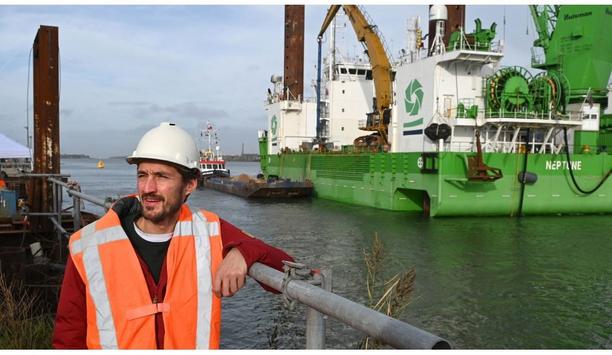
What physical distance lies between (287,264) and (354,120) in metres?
31.8

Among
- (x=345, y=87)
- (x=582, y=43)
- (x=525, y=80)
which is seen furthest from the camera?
(x=345, y=87)

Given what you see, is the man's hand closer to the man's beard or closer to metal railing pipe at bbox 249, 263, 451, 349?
metal railing pipe at bbox 249, 263, 451, 349

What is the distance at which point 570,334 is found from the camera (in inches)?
283

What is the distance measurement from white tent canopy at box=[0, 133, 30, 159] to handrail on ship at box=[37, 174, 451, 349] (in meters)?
14.7

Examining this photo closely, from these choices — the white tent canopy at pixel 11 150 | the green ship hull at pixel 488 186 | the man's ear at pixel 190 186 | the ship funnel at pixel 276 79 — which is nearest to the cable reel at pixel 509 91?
the green ship hull at pixel 488 186

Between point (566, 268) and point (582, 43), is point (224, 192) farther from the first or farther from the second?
point (566, 268)

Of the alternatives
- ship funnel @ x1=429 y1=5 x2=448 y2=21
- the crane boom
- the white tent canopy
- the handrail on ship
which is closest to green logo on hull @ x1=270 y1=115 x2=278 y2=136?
the crane boom

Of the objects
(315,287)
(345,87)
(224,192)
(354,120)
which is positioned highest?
(345,87)

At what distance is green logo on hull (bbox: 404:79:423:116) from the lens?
67.8ft

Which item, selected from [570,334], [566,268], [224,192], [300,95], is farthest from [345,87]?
[570,334]

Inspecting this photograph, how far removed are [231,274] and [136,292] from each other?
1.27 ft

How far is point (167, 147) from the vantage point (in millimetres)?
2287

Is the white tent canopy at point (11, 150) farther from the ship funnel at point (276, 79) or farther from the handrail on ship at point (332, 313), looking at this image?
the ship funnel at point (276, 79)

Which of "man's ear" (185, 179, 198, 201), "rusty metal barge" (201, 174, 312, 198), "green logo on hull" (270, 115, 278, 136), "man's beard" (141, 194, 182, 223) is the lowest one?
"rusty metal barge" (201, 174, 312, 198)
